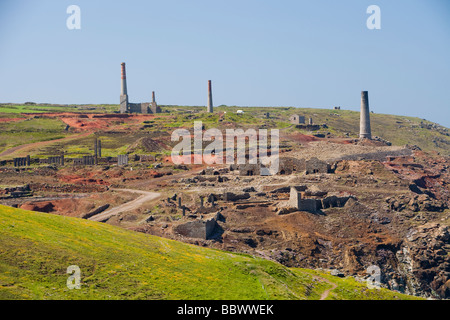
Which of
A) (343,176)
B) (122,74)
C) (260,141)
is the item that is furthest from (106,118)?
(343,176)

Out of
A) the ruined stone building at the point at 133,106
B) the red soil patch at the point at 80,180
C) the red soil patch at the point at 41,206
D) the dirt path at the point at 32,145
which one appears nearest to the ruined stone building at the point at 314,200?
the red soil patch at the point at 41,206

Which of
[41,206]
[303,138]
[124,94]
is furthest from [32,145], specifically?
[303,138]

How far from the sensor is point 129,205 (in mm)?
59031

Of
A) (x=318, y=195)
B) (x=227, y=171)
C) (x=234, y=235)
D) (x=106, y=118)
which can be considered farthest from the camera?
(x=106, y=118)

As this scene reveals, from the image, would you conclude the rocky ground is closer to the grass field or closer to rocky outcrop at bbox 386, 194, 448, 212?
rocky outcrop at bbox 386, 194, 448, 212

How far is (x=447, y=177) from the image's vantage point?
83812 mm

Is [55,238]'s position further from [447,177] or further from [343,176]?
[447,177]

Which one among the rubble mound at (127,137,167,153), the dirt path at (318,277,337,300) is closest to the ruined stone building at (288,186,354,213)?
the dirt path at (318,277,337,300)

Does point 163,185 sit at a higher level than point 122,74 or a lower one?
lower

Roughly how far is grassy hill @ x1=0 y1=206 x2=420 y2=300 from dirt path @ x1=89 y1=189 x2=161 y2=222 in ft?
48.0

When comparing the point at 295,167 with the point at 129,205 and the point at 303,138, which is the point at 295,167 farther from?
the point at 303,138

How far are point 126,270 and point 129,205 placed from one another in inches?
1159

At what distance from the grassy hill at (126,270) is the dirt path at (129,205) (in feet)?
48.0
